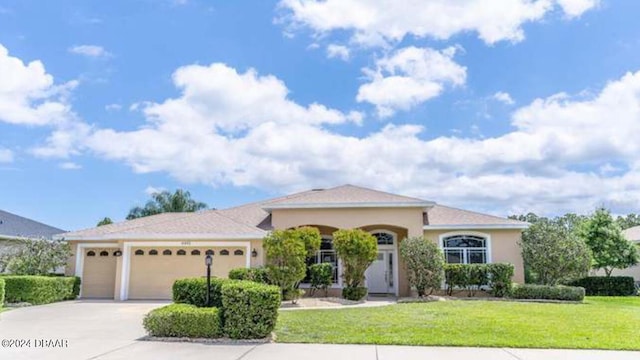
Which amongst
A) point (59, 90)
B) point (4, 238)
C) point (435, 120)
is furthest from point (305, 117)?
point (4, 238)

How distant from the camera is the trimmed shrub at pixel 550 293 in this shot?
1825cm

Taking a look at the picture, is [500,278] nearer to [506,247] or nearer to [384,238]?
[506,247]

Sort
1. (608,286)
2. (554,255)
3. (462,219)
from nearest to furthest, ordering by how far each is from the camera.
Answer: (554,255) < (462,219) < (608,286)

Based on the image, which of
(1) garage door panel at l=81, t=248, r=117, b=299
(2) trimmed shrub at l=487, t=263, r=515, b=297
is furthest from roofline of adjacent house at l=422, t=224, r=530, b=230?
(1) garage door panel at l=81, t=248, r=117, b=299

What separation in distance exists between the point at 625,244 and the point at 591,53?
47.1 ft

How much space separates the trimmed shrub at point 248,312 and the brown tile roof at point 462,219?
13021 millimetres

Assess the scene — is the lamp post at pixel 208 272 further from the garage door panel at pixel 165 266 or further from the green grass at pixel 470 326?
the garage door panel at pixel 165 266

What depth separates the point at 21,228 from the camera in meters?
26.5

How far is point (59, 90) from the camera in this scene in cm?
1759

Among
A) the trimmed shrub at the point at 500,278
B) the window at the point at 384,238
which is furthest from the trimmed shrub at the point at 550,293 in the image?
the window at the point at 384,238

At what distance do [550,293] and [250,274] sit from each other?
37.4 feet

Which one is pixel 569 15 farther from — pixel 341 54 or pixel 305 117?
pixel 305 117

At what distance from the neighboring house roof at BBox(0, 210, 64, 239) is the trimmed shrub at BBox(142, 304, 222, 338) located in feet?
57.8

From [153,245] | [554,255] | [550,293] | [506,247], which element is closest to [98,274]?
[153,245]
